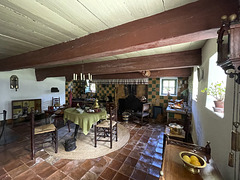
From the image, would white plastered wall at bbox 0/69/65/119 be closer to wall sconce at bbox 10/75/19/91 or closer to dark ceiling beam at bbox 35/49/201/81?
wall sconce at bbox 10/75/19/91

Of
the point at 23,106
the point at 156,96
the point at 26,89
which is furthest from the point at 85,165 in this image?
the point at 26,89

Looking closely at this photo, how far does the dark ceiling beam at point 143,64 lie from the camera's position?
1.98 metres

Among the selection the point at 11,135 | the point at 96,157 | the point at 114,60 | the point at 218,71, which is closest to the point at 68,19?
the point at 114,60

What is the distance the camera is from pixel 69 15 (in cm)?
99

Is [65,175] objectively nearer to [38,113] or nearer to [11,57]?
[11,57]

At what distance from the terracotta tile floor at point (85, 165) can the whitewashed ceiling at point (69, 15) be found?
2158 mm

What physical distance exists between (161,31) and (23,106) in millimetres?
5521

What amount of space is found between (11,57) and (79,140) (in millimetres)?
2618

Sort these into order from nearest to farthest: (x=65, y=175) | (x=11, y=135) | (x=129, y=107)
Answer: (x=65, y=175)
(x=11, y=135)
(x=129, y=107)

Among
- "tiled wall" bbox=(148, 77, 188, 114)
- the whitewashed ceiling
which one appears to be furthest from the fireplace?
the whitewashed ceiling

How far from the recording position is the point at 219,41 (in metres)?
0.70

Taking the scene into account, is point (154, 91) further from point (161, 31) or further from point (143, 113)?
point (161, 31)

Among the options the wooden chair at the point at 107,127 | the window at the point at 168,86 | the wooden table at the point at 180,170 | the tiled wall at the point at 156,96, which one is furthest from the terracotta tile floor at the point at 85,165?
the window at the point at 168,86

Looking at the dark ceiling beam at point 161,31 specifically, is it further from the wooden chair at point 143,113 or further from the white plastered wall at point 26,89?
the white plastered wall at point 26,89
